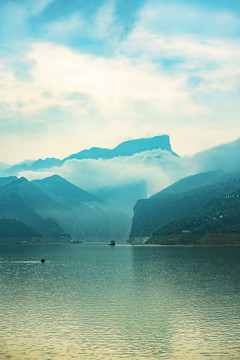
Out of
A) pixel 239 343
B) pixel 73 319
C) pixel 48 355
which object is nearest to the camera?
pixel 48 355

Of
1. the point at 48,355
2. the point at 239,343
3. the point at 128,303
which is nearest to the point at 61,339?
the point at 48,355

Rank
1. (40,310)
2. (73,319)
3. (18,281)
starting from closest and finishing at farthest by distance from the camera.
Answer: (73,319), (40,310), (18,281)

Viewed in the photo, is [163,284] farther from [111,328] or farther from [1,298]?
[111,328]

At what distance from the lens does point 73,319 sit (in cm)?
9725

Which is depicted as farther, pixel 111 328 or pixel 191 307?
pixel 191 307

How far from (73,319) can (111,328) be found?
12843 millimetres

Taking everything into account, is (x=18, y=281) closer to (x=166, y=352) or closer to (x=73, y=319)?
(x=73, y=319)

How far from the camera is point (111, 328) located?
88500mm

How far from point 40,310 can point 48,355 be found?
41.0m

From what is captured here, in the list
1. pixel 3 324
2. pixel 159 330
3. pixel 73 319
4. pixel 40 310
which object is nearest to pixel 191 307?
pixel 159 330

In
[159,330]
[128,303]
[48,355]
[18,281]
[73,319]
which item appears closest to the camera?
[48,355]

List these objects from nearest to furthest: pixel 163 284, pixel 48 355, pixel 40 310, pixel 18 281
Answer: pixel 48 355 → pixel 40 310 → pixel 163 284 → pixel 18 281

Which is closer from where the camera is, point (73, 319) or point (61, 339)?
point (61, 339)

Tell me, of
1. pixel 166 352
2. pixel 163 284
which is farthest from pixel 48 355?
pixel 163 284
